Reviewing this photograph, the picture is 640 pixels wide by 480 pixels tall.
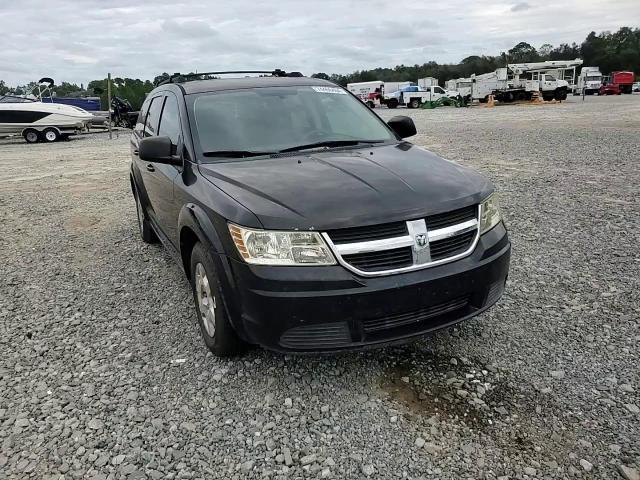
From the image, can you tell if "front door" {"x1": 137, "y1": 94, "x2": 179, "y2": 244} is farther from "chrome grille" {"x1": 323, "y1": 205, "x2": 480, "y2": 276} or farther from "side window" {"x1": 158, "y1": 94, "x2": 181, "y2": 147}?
"chrome grille" {"x1": 323, "y1": 205, "x2": 480, "y2": 276}

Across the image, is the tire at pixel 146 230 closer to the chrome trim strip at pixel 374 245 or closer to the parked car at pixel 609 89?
the chrome trim strip at pixel 374 245

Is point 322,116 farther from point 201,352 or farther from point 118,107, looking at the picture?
point 118,107

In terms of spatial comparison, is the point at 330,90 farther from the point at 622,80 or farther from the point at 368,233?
the point at 622,80

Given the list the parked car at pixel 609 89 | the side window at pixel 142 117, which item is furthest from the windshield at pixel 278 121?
the parked car at pixel 609 89

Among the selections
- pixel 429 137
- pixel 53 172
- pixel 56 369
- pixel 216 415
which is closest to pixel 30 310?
pixel 56 369

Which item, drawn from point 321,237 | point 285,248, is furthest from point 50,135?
point 321,237

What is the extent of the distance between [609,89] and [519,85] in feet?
66.6

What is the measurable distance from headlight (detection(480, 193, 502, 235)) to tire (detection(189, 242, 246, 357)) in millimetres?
1599

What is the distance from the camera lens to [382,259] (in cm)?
272

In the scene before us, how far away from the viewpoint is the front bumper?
265 centimetres

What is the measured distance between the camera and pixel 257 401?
2.93 meters

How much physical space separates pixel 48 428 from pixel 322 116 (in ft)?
9.43

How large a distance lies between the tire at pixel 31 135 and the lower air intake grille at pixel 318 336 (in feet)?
75.2

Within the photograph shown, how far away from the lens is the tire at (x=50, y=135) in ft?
72.5
